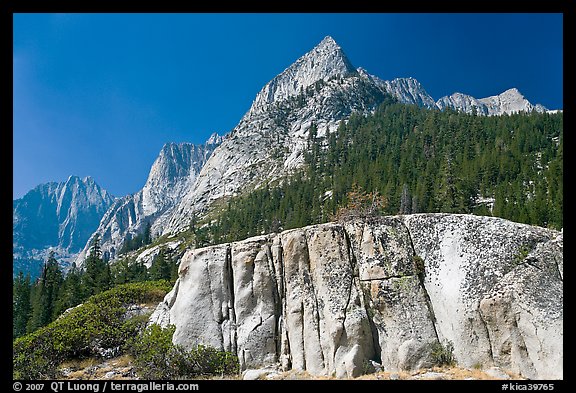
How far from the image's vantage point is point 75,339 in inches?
969

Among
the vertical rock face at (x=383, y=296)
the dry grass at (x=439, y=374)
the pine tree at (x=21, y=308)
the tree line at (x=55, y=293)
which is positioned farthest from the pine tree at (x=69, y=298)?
the dry grass at (x=439, y=374)

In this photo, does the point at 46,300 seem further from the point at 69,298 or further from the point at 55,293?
the point at 55,293

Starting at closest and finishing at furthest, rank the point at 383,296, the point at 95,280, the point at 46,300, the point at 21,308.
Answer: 1. the point at 383,296
2. the point at 46,300
3. the point at 21,308
4. the point at 95,280

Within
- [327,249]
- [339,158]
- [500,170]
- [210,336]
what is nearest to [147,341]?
[210,336]

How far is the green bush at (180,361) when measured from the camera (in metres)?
17.9

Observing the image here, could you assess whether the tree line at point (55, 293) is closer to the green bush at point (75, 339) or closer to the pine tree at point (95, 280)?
the pine tree at point (95, 280)

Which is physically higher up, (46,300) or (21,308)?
(46,300)

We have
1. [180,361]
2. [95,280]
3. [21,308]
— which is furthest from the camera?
[95,280]

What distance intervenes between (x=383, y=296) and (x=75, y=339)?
20.7 metres

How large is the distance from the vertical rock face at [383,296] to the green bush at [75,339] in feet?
25.6

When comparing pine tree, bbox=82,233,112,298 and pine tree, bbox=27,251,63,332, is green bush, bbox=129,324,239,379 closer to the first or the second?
pine tree, bbox=27,251,63,332

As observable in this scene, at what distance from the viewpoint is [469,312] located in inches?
601

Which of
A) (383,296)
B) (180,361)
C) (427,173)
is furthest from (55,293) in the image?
(427,173)

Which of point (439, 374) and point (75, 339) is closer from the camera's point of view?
point (439, 374)
